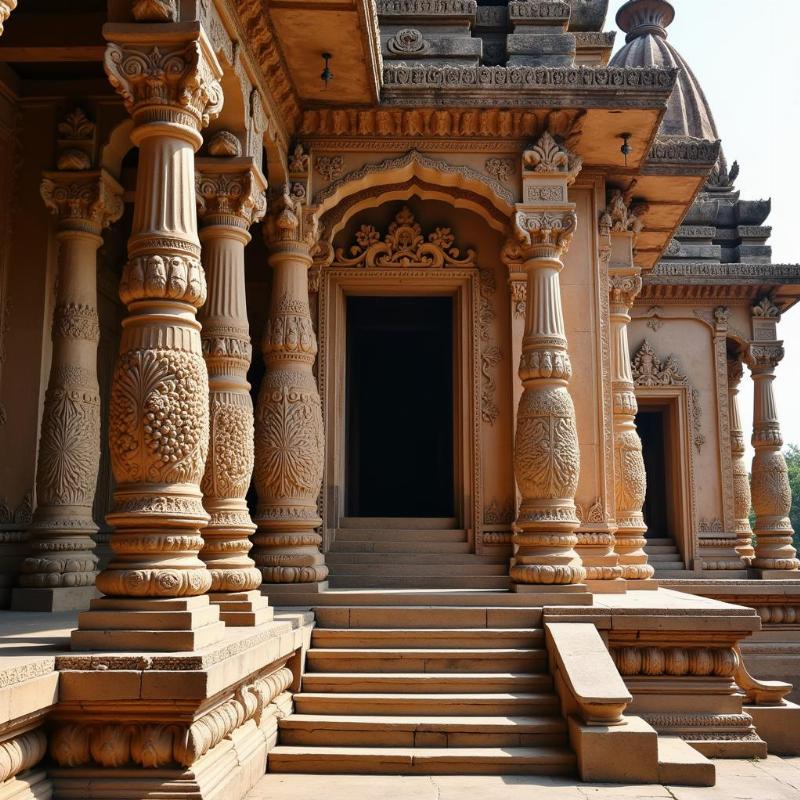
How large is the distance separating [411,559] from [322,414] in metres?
1.71

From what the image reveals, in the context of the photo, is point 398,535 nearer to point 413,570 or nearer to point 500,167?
point 413,570

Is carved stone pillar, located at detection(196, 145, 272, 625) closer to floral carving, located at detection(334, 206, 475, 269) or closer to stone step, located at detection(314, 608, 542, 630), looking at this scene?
stone step, located at detection(314, 608, 542, 630)

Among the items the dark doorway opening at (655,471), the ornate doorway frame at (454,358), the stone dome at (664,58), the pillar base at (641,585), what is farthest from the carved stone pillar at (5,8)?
the stone dome at (664,58)

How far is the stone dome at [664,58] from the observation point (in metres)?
21.0

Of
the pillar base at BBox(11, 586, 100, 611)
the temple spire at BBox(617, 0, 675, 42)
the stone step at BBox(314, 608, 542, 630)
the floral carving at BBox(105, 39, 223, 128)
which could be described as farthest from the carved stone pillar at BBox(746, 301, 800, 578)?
the floral carving at BBox(105, 39, 223, 128)

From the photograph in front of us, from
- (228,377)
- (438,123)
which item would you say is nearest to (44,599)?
(228,377)

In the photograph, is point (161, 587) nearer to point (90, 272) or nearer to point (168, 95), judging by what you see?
point (168, 95)

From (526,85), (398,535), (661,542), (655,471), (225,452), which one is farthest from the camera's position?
(655,471)

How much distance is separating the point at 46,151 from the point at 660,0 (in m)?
18.2

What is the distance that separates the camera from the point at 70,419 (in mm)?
8430

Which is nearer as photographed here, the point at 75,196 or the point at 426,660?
the point at 426,660

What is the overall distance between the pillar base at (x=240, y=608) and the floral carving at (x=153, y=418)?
1.78 m

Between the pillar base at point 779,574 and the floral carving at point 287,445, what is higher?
the floral carving at point 287,445

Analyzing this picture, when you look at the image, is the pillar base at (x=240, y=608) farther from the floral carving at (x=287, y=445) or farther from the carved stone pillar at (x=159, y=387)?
the floral carving at (x=287, y=445)
